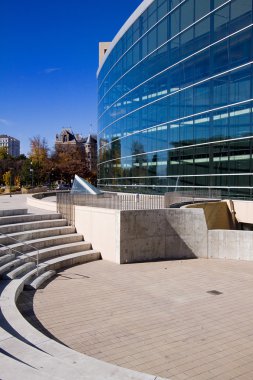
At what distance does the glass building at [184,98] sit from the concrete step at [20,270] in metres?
13.5

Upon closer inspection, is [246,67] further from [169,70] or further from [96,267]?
[96,267]

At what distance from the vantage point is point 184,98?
26.8 meters

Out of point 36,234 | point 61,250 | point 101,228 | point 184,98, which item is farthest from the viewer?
point 184,98

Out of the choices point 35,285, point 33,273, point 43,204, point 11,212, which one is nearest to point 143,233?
point 33,273

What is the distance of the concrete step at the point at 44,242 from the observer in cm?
1463

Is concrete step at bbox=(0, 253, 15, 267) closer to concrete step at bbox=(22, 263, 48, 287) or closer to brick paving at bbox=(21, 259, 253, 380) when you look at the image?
concrete step at bbox=(22, 263, 48, 287)

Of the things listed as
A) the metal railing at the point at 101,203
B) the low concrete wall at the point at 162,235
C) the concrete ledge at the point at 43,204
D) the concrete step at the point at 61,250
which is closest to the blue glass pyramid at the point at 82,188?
the concrete ledge at the point at 43,204

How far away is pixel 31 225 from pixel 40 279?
194 inches

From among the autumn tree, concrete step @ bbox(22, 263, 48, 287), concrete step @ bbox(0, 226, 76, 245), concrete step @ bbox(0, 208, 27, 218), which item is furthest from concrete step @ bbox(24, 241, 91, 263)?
the autumn tree

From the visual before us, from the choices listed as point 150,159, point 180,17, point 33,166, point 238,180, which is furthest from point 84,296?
point 33,166

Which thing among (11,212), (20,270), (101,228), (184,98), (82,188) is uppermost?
(184,98)

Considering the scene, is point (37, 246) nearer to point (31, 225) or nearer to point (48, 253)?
point (48, 253)

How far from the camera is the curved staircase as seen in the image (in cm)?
506

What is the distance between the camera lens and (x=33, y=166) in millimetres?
63469
